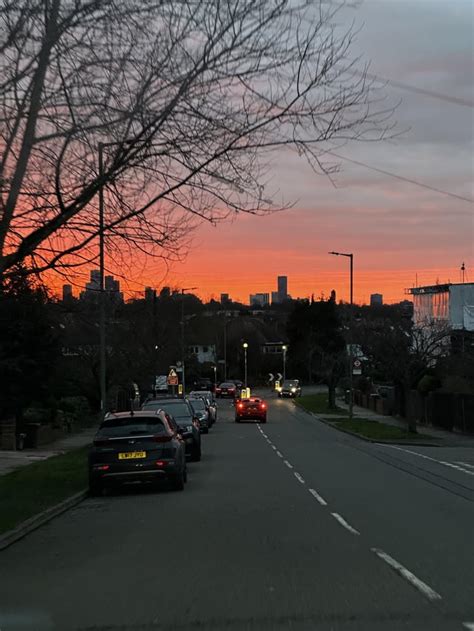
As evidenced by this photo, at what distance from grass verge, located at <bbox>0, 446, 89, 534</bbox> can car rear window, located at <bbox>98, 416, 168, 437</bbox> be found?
140 centimetres

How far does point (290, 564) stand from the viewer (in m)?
9.16

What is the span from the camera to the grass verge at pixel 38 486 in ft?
44.9

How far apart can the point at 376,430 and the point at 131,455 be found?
24583 millimetres

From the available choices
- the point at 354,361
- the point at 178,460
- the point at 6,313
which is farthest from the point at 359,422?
the point at 178,460

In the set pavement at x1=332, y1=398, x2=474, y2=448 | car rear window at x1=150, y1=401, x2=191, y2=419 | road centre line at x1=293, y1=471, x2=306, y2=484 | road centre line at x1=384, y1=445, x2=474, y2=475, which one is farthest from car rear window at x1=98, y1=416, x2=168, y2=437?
pavement at x1=332, y1=398, x2=474, y2=448

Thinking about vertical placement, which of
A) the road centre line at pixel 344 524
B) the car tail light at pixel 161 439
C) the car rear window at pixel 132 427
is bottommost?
the road centre line at pixel 344 524

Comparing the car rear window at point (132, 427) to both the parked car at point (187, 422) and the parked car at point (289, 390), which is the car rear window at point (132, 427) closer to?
the parked car at point (187, 422)

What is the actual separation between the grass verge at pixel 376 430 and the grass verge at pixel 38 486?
1592 cm

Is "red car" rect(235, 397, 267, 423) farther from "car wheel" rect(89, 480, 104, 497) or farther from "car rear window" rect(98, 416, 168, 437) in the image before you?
"car wheel" rect(89, 480, 104, 497)

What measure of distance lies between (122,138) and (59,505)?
740 cm

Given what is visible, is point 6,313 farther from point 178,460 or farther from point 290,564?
point 290,564

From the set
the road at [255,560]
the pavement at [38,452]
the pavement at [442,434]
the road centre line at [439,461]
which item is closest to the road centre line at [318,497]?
the road at [255,560]

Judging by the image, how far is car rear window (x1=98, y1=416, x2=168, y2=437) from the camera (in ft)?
55.9

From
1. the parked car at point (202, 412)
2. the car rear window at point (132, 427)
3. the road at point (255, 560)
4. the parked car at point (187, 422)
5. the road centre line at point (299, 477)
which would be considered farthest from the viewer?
the parked car at point (202, 412)
